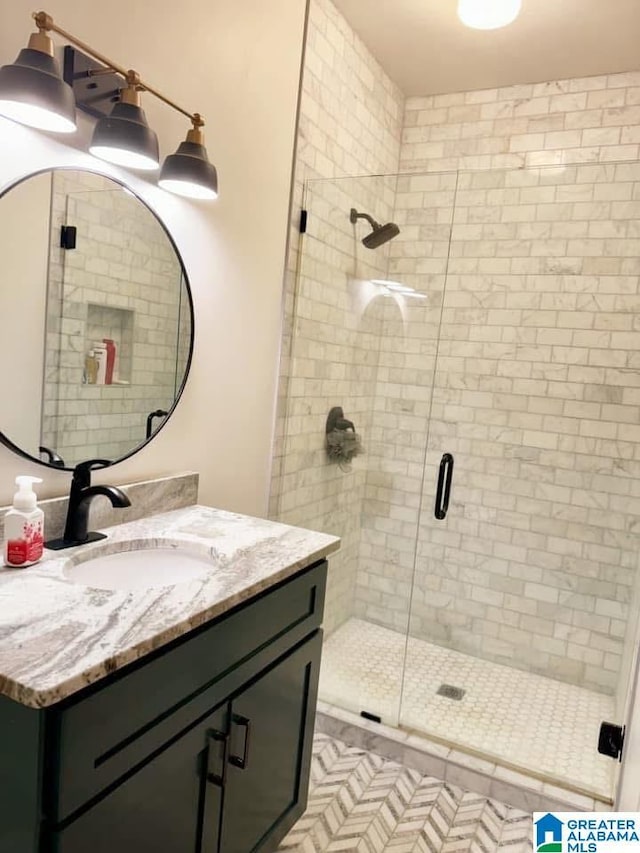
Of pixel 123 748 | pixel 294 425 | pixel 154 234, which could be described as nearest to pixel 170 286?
pixel 154 234

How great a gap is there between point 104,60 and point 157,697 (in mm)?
1363

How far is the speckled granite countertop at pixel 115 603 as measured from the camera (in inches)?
34.4

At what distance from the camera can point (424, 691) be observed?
103 inches

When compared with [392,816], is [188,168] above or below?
above

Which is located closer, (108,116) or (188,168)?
(108,116)

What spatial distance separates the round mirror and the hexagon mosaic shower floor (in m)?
1.58

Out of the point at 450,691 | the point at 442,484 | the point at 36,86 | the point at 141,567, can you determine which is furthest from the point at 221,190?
the point at 450,691

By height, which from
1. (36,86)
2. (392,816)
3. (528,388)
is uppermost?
(36,86)

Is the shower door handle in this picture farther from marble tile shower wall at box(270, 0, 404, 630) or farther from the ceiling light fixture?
the ceiling light fixture

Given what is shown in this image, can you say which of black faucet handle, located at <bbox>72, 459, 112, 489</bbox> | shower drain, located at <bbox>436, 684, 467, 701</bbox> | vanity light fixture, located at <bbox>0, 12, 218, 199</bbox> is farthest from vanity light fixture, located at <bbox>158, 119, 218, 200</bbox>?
shower drain, located at <bbox>436, 684, 467, 701</bbox>

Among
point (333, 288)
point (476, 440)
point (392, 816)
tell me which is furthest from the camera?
point (476, 440)

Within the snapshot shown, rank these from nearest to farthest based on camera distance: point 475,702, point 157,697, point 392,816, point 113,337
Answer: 1. point 157,697
2. point 113,337
3. point 392,816
4. point 475,702

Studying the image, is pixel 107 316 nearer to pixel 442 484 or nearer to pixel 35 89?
pixel 35 89

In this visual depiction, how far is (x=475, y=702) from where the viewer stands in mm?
2572
